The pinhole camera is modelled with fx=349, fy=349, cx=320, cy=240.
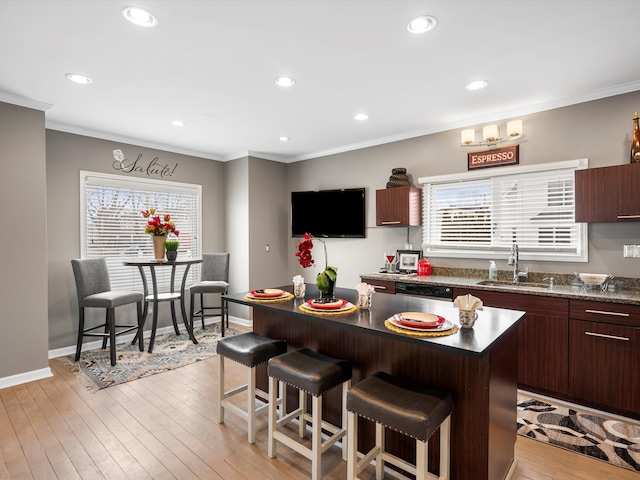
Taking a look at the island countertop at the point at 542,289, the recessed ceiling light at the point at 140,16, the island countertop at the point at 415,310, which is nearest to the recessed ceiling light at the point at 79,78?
the recessed ceiling light at the point at 140,16

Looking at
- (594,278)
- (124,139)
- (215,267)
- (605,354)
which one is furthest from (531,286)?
Answer: (124,139)

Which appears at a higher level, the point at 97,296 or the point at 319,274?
the point at 319,274

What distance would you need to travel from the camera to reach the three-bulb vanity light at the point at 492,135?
3547 millimetres

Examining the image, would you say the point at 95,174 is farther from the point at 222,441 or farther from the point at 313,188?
the point at 222,441

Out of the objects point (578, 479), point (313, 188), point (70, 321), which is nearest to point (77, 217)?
point (70, 321)

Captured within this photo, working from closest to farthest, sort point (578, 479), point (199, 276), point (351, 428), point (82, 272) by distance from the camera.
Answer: point (351, 428) → point (578, 479) → point (82, 272) → point (199, 276)

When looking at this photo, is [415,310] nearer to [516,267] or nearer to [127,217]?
[516,267]

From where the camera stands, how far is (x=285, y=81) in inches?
118

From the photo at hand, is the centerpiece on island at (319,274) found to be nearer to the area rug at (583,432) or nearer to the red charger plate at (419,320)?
the red charger plate at (419,320)

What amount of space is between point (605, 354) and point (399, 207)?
7.90 ft

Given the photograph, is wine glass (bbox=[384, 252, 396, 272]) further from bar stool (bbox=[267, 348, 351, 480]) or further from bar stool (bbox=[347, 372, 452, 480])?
bar stool (bbox=[347, 372, 452, 480])

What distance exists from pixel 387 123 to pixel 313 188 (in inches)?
72.7

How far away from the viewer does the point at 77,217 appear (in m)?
4.32

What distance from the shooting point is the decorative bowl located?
119 inches
